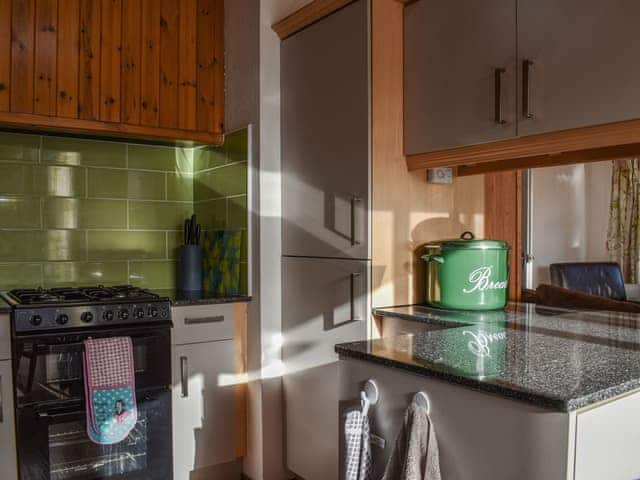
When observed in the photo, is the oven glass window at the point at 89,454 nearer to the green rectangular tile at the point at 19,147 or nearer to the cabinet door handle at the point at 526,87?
the green rectangular tile at the point at 19,147

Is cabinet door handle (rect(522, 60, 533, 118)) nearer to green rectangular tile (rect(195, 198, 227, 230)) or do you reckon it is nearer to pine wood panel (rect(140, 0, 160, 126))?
green rectangular tile (rect(195, 198, 227, 230))

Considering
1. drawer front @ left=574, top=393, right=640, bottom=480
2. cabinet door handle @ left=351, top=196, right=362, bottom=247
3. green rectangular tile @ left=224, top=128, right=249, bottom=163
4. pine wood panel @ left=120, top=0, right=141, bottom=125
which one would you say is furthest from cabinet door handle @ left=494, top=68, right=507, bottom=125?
pine wood panel @ left=120, top=0, right=141, bottom=125

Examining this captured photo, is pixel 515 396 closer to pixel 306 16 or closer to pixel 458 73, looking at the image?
pixel 458 73

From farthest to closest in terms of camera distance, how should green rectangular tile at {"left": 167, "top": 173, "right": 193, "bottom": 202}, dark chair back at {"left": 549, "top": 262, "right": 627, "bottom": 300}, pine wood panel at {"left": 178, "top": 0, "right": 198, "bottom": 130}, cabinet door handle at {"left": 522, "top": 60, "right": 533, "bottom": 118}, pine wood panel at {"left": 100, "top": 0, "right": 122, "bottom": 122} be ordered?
1. green rectangular tile at {"left": 167, "top": 173, "right": 193, "bottom": 202}
2. pine wood panel at {"left": 178, "top": 0, "right": 198, "bottom": 130}
3. pine wood panel at {"left": 100, "top": 0, "right": 122, "bottom": 122}
4. dark chair back at {"left": 549, "top": 262, "right": 627, "bottom": 300}
5. cabinet door handle at {"left": 522, "top": 60, "right": 533, "bottom": 118}

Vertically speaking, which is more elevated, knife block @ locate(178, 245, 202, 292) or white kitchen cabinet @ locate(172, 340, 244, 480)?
knife block @ locate(178, 245, 202, 292)

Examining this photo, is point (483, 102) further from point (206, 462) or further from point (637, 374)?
point (206, 462)

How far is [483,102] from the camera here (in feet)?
6.72

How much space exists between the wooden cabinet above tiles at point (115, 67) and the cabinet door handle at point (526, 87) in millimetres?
1653

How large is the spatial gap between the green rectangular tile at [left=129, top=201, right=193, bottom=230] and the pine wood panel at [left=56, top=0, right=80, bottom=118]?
64 cm

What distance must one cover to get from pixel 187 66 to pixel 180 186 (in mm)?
670

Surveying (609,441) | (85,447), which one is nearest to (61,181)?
(85,447)

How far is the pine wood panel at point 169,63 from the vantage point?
2922 mm

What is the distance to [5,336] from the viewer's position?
2.30 meters

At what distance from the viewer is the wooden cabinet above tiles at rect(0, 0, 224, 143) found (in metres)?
2.59
